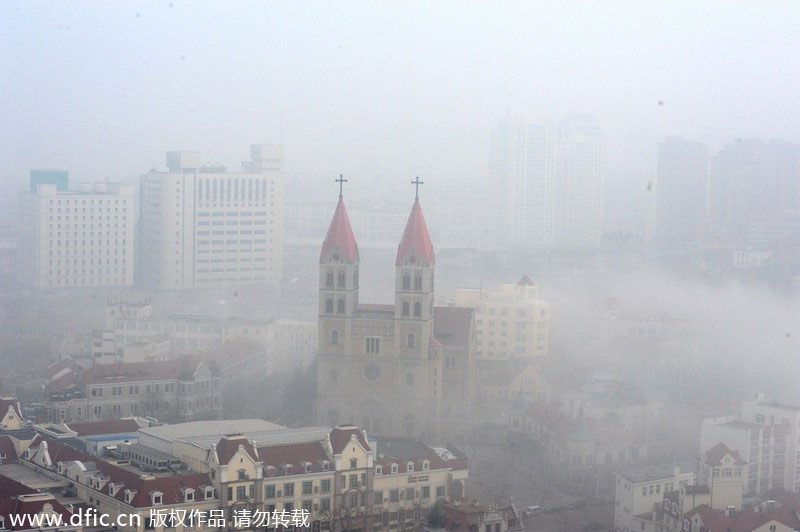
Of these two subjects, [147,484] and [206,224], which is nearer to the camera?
[147,484]

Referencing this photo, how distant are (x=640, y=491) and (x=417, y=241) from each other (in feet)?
12.3

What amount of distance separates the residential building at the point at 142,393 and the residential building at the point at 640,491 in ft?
14.8

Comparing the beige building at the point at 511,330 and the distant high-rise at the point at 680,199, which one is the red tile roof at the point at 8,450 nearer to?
the beige building at the point at 511,330

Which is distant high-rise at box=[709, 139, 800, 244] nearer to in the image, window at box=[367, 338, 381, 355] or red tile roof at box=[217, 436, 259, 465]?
window at box=[367, 338, 381, 355]

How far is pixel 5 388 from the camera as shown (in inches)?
550

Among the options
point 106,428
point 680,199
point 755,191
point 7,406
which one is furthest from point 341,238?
point 755,191

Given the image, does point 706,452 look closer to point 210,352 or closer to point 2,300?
point 210,352

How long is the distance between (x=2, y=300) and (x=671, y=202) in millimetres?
10059

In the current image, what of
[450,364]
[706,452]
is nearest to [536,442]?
[450,364]

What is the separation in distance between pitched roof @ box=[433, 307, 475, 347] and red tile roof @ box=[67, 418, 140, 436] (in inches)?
129

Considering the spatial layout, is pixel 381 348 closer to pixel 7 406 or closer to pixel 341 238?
pixel 341 238

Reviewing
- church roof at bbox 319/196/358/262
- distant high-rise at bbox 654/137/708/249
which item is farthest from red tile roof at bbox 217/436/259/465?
distant high-rise at bbox 654/137/708/249

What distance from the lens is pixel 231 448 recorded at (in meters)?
8.70

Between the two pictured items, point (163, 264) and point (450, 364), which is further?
point (163, 264)
